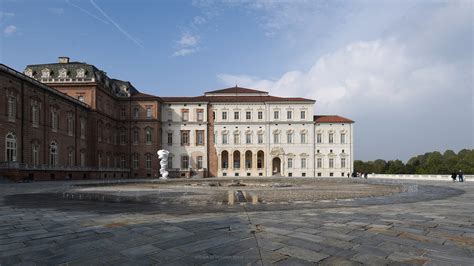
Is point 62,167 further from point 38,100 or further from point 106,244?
point 106,244

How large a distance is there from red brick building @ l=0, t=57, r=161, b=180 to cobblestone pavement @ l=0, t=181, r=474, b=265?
26.2m

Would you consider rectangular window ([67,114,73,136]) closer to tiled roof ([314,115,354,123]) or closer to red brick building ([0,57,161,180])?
red brick building ([0,57,161,180])

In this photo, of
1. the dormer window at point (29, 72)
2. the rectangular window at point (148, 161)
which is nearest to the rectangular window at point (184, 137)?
the rectangular window at point (148, 161)

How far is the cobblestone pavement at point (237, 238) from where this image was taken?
4.18 m

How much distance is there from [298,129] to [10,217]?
54150 mm

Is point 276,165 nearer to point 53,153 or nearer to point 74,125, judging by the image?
point 74,125

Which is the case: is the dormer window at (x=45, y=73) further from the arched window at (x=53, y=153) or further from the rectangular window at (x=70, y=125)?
the arched window at (x=53, y=153)

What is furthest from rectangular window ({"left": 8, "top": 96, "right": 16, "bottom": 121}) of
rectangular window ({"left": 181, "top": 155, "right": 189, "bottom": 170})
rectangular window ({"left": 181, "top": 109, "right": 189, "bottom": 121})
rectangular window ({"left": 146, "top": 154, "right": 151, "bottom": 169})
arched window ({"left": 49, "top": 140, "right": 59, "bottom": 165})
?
rectangular window ({"left": 181, "top": 155, "right": 189, "bottom": 170})

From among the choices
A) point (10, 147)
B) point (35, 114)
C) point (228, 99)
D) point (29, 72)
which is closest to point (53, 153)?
point (35, 114)

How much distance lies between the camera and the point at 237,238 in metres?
5.18

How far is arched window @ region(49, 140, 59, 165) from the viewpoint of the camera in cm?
3684

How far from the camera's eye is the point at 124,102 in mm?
56844

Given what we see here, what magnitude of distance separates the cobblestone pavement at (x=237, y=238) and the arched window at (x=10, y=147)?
Answer: 26.7 metres

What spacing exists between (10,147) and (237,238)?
32829 millimetres
